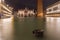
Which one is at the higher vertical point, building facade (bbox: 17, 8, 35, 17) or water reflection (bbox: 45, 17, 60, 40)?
water reflection (bbox: 45, 17, 60, 40)

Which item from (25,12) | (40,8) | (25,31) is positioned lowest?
(25,12)

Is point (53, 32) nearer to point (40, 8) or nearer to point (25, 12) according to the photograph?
point (40, 8)

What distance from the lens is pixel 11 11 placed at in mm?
80625

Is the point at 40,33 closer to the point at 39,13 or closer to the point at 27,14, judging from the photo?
the point at 39,13

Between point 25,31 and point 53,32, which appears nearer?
point 53,32

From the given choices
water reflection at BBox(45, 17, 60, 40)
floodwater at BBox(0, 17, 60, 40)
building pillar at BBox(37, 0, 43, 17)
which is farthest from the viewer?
building pillar at BBox(37, 0, 43, 17)

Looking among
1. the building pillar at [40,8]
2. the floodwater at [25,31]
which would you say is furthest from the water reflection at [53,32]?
the building pillar at [40,8]

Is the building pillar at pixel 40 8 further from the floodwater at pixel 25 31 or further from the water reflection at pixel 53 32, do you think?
the water reflection at pixel 53 32

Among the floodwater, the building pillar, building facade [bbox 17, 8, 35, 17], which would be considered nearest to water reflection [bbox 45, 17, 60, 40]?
the floodwater

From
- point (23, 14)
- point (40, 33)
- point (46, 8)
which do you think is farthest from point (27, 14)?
point (40, 33)

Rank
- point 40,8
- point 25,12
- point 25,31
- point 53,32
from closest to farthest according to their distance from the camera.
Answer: point 53,32, point 25,31, point 40,8, point 25,12

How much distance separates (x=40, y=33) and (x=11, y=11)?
248 feet

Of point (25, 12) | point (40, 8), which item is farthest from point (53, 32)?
point (25, 12)

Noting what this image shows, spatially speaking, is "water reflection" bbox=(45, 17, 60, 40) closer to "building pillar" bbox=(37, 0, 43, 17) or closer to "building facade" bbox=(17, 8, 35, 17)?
"building pillar" bbox=(37, 0, 43, 17)
